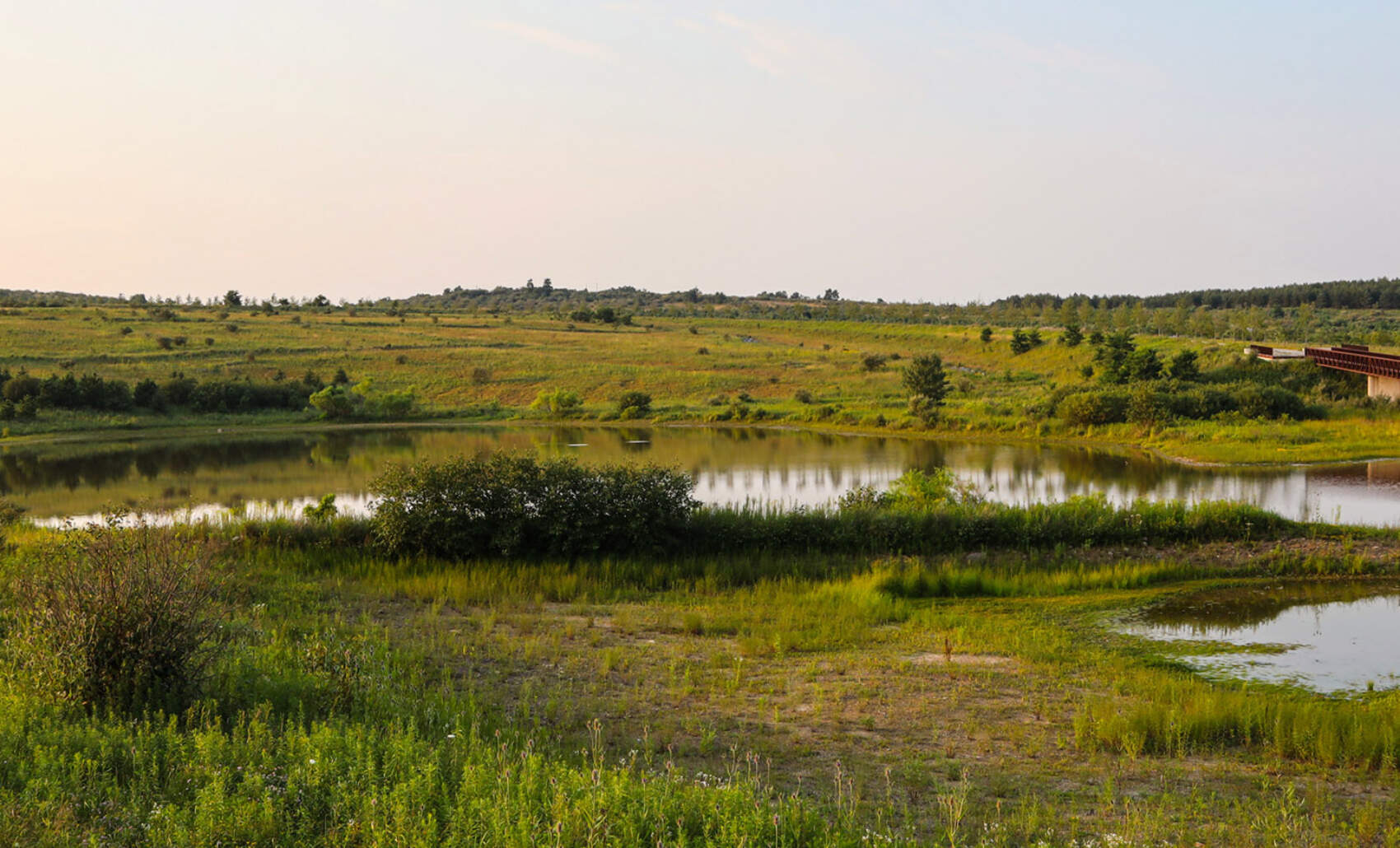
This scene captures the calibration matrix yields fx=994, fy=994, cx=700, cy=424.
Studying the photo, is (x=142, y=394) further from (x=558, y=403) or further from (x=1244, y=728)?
(x=1244, y=728)

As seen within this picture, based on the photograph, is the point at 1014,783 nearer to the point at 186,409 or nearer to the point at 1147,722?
the point at 1147,722

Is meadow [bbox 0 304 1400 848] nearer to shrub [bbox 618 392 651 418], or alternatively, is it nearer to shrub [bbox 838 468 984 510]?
shrub [bbox 838 468 984 510]

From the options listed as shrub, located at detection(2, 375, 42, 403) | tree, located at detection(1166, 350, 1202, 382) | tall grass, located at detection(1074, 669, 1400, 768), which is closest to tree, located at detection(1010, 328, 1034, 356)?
tree, located at detection(1166, 350, 1202, 382)

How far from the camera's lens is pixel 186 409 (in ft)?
178

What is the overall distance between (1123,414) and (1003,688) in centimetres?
3721

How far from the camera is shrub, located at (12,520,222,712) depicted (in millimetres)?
8031

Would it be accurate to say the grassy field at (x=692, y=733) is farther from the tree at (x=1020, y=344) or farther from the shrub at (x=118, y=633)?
the tree at (x=1020, y=344)

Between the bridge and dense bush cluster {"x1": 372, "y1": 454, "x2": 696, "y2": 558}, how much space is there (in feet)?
126

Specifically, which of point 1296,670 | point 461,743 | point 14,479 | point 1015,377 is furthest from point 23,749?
point 1015,377

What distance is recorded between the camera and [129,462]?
126 feet

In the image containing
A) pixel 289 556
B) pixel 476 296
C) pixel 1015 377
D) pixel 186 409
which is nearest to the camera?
pixel 289 556

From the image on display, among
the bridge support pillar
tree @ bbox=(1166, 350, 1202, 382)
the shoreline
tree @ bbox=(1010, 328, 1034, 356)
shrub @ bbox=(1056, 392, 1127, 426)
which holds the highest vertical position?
tree @ bbox=(1010, 328, 1034, 356)

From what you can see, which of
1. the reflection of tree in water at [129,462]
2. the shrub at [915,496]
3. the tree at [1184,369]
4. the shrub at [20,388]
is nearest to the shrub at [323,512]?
the shrub at [915,496]

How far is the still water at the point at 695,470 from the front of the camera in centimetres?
2627
